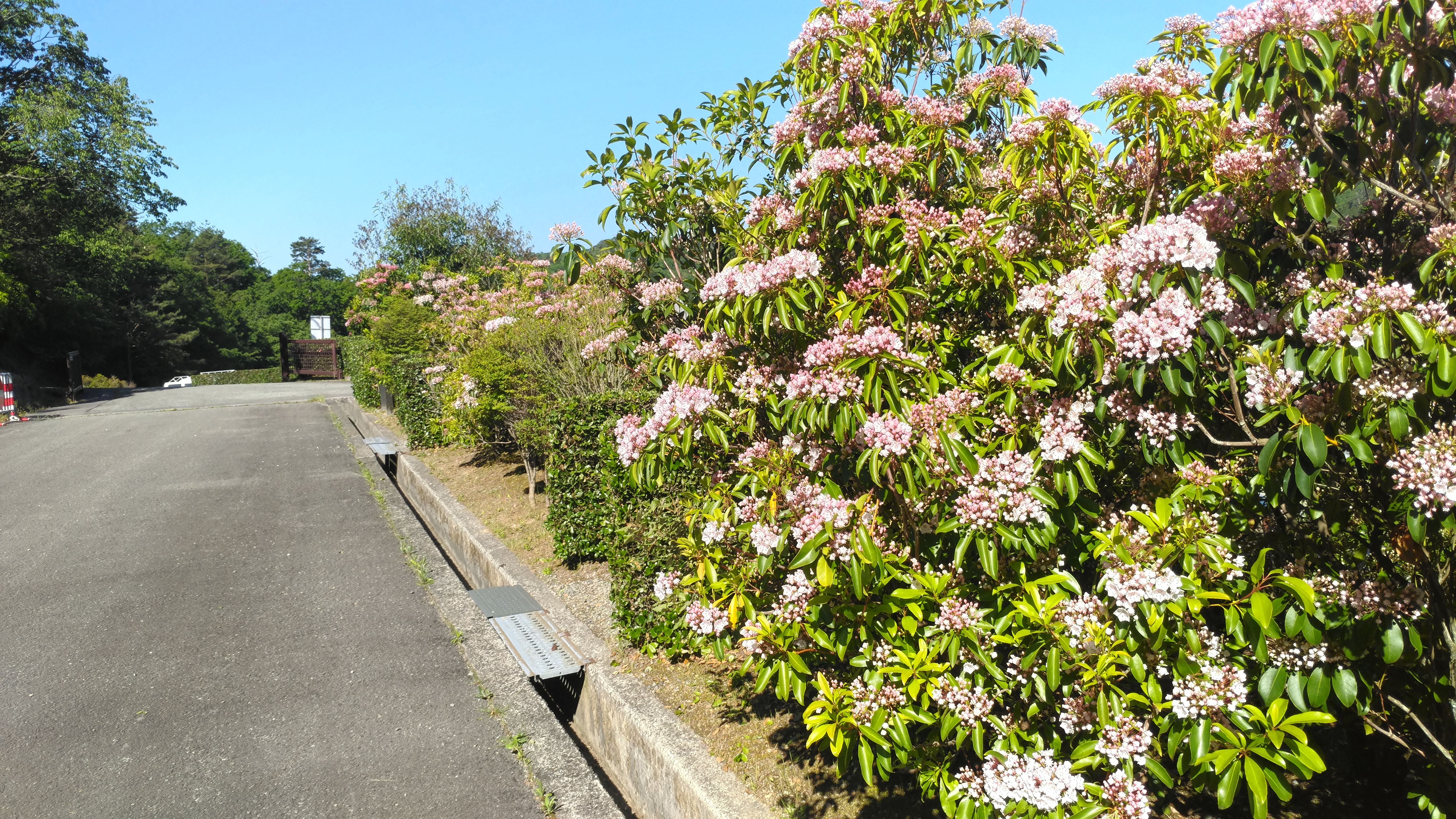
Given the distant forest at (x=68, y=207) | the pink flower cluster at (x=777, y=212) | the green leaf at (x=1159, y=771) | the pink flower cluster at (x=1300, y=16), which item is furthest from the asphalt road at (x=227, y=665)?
the distant forest at (x=68, y=207)

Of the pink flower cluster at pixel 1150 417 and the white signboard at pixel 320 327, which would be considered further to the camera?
the white signboard at pixel 320 327

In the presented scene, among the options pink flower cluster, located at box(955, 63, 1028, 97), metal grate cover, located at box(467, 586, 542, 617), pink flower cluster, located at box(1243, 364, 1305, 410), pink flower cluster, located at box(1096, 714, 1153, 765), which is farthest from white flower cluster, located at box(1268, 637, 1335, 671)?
metal grate cover, located at box(467, 586, 542, 617)

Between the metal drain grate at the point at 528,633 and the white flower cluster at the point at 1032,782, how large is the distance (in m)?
2.82

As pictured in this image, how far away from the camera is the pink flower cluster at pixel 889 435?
6.98 feet

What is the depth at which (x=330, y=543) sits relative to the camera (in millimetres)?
7535

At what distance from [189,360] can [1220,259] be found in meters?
54.9

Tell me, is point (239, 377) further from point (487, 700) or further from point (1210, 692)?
point (1210, 692)

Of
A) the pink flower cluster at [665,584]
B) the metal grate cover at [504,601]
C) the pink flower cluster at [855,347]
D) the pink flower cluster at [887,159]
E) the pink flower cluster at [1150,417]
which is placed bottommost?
the metal grate cover at [504,601]

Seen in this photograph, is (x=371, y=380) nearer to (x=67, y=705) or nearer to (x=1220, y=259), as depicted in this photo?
(x=67, y=705)

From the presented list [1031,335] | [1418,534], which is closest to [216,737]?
[1031,335]

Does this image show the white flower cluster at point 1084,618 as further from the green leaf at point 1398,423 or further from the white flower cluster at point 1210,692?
the green leaf at point 1398,423

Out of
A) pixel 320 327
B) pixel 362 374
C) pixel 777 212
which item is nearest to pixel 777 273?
pixel 777 212

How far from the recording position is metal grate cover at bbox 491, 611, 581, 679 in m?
4.43

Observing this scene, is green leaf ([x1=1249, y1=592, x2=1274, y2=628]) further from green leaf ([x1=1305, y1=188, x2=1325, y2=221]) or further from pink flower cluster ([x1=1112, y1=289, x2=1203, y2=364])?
green leaf ([x1=1305, y1=188, x2=1325, y2=221])
